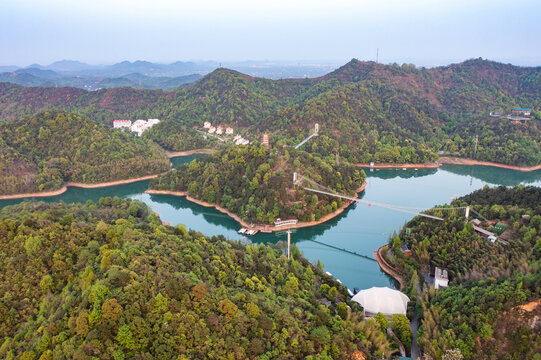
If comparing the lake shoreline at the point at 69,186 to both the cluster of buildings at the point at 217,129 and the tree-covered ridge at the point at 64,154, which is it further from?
the cluster of buildings at the point at 217,129

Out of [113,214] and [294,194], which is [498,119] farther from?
[113,214]

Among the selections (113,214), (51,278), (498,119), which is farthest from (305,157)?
(498,119)

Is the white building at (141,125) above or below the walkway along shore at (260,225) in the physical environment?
above

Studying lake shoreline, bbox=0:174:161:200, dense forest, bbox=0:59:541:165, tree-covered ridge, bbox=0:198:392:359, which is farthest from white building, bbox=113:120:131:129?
tree-covered ridge, bbox=0:198:392:359

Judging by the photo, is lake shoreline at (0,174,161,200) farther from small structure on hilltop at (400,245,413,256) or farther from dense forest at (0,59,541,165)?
small structure on hilltop at (400,245,413,256)

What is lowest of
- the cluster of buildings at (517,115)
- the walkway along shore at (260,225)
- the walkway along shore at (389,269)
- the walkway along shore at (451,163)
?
the walkway along shore at (389,269)

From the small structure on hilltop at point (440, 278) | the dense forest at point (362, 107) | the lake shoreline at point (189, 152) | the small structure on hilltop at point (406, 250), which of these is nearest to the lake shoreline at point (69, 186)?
the lake shoreline at point (189, 152)
